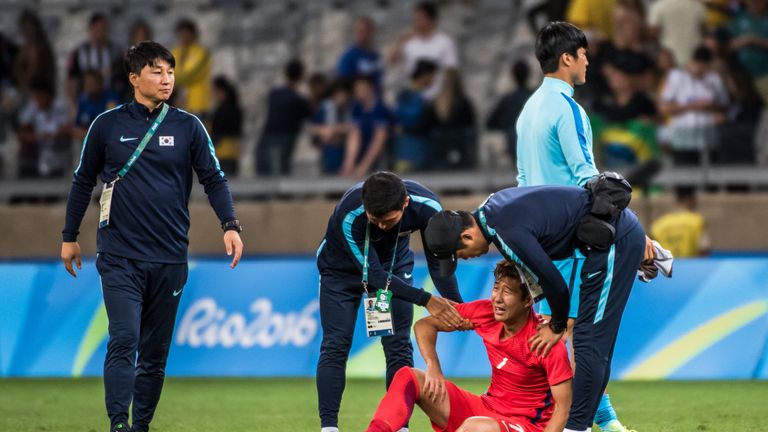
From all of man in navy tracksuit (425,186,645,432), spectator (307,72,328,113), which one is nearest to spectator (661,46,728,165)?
spectator (307,72,328,113)

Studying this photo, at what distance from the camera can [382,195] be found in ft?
23.6

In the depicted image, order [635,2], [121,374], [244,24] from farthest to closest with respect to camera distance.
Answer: [244,24] → [635,2] → [121,374]

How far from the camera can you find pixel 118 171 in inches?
315

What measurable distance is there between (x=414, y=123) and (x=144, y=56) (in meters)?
7.34

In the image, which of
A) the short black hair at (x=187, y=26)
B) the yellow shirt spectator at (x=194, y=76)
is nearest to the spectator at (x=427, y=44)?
the yellow shirt spectator at (x=194, y=76)

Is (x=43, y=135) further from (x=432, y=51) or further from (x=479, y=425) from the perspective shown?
(x=479, y=425)

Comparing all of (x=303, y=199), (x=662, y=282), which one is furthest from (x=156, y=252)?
(x=303, y=199)

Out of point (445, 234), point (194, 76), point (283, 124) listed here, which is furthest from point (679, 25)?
point (445, 234)

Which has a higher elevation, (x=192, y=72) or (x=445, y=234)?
(x=445, y=234)

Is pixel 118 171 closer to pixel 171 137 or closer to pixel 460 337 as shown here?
pixel 171 137

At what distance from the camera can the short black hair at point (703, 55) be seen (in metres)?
14.8

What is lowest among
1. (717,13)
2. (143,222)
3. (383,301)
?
(383,301)

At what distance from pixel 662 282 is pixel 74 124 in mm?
7773

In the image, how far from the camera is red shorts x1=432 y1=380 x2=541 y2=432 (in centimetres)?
721
